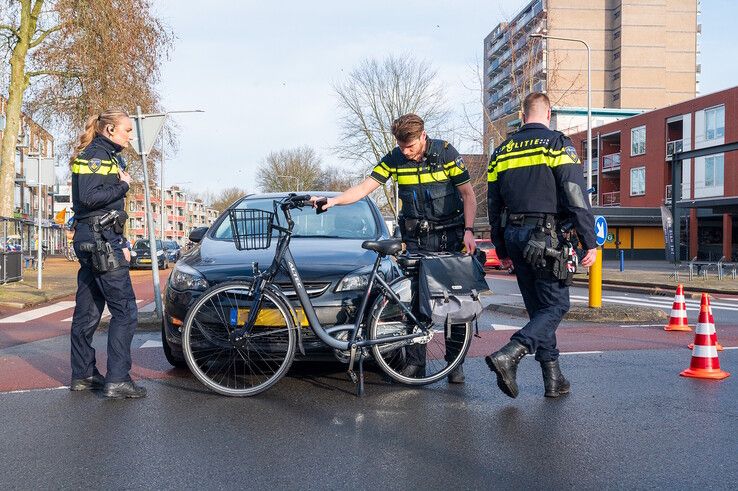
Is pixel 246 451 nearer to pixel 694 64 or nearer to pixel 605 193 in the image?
pixel 605 193

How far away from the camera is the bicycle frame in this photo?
496 cm

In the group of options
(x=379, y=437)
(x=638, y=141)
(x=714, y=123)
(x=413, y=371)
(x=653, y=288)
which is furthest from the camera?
(x=638, y=141)

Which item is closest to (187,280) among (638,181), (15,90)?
(15,90)

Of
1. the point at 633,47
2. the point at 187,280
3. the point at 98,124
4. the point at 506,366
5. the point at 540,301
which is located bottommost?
the point at 506,366

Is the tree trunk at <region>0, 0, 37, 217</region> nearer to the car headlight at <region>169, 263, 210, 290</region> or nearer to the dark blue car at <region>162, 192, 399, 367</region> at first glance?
the dark blue car at <region>162, 192, 399, 367</region>

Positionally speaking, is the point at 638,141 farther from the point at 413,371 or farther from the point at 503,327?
the point at 413,371

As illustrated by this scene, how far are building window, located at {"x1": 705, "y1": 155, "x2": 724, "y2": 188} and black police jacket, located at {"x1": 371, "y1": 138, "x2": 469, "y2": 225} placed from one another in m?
42.1

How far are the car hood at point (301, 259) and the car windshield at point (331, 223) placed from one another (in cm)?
40

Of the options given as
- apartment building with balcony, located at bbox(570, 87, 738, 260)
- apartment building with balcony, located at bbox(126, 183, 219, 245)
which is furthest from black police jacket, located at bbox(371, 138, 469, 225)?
apartment building with balcony, located at bbox(126, 183, 219, 245)

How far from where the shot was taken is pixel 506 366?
4766mm

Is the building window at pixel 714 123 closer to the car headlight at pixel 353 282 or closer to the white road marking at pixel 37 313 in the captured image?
the white road marking at pixel 37 313

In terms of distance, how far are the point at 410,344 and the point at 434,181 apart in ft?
4.05

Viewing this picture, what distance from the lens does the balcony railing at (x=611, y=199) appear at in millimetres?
56059

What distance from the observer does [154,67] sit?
23359mm
